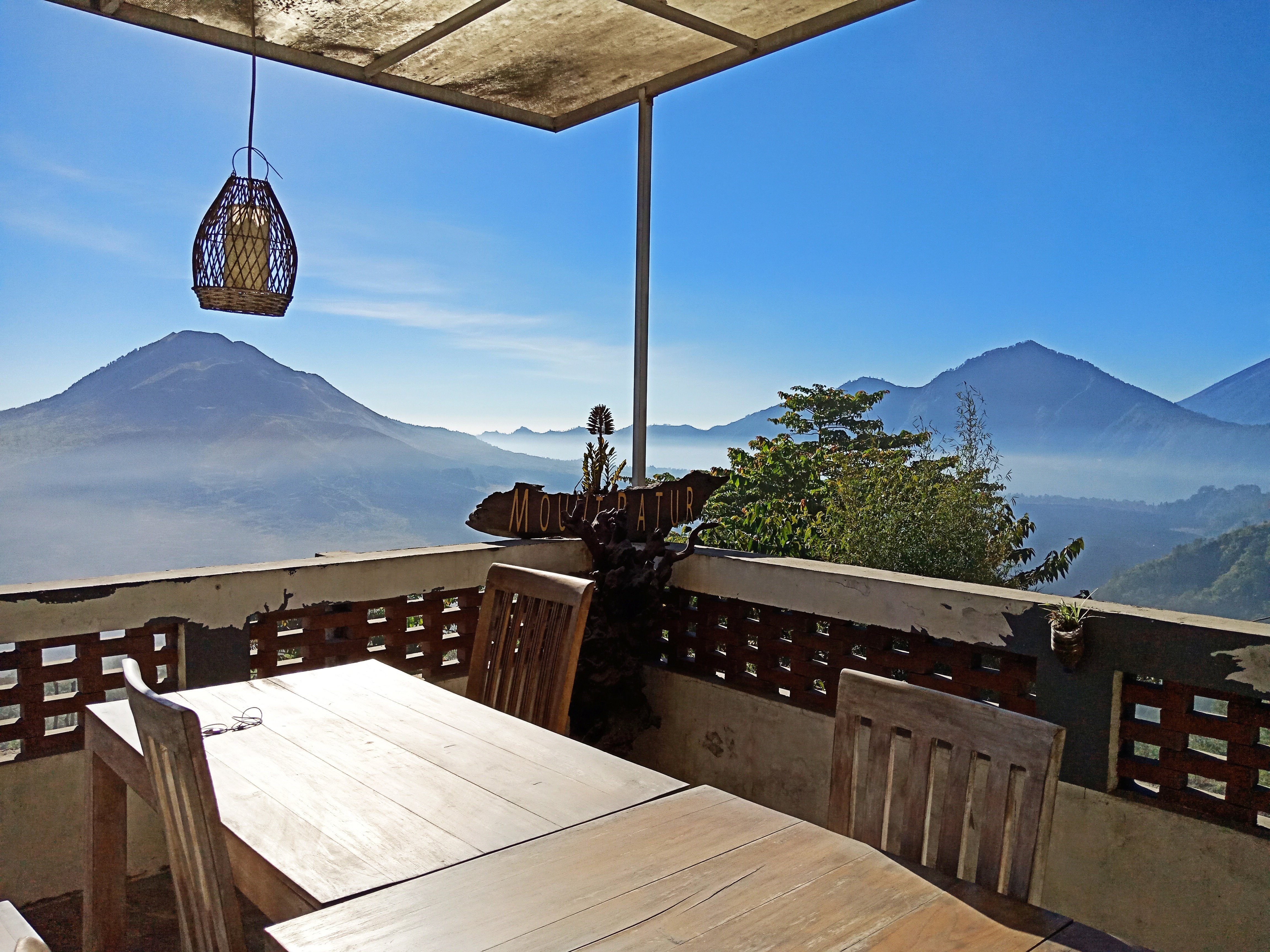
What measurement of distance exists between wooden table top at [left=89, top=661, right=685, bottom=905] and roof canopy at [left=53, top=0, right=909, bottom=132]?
209 cm

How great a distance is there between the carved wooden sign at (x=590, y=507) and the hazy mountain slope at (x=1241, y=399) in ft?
30.8

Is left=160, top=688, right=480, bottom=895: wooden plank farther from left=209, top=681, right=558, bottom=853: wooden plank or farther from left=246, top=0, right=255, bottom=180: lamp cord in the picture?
left=246, top=0, right=255, bottom=180: lamp cord

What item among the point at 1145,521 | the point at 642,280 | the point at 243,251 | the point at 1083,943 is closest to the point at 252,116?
the point at 243,251

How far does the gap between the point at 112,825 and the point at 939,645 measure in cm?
193

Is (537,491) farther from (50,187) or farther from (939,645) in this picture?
(50,187)

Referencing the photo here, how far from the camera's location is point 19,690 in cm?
210

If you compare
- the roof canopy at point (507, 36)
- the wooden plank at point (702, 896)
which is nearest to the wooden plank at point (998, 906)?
the wooden plank at point (702, 896)

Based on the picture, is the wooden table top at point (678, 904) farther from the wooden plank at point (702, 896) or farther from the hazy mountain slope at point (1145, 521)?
the hazy mountain slope at point (1145, 521)

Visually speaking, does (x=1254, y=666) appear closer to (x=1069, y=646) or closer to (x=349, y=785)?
(x=1069, y=646)

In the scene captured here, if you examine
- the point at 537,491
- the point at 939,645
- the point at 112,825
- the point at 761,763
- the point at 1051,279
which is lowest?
the point at 761,763

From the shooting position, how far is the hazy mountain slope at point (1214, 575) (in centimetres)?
704

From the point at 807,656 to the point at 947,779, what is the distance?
55.2 inches

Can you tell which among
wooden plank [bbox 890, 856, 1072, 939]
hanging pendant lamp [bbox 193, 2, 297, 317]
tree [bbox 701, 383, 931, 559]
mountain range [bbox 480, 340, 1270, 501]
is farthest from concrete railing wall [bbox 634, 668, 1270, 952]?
mountain range [bbox 480, 340, 1270, 501]

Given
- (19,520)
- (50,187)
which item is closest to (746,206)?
(50,187)
